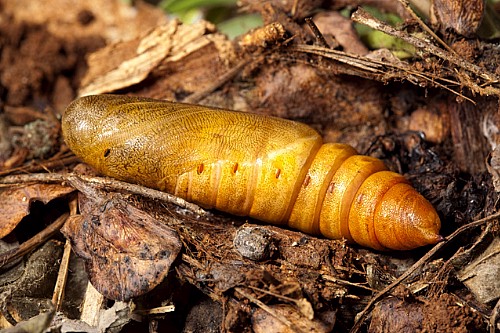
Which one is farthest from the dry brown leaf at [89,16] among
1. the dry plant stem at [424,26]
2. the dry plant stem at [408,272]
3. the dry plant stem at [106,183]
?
the dry plant stem at [408,272]

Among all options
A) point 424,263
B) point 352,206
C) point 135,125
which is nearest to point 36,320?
point 135,125

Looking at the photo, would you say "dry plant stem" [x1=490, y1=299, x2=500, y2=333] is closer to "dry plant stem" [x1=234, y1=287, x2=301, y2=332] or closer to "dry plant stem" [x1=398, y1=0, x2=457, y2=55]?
"dry plant stem" [x1=234, y1=287, x2=301, y2=332]

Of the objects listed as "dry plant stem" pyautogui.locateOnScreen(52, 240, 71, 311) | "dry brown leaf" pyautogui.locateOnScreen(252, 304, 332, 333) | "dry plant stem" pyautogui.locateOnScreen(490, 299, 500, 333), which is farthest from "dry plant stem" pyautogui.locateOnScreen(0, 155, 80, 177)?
"dry plant stem" pyautogui.locateOnScreen(490, 299, 500, 333)

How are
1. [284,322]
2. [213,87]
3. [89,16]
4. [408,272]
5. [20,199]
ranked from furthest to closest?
1. [89,16]
2. [213,87]
3. [20,199]
4. [408,272]
5. [284,322]

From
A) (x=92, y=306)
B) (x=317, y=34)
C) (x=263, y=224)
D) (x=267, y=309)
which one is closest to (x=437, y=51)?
(x=317, y=34)

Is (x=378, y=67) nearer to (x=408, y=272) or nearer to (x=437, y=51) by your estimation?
(x=437, y=51)

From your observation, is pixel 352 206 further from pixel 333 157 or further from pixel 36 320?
pixel 36 320
